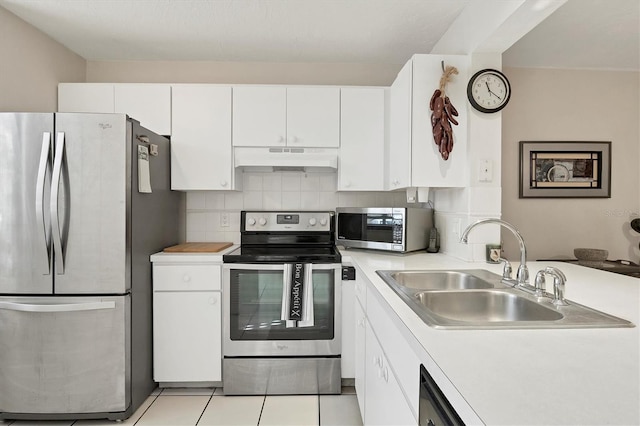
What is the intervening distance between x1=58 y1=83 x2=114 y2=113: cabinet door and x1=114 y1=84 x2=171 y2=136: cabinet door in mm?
104

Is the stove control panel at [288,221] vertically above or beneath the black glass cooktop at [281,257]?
above

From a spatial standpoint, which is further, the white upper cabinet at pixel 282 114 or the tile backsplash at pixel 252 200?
the tile backsplash at pixel 252 200

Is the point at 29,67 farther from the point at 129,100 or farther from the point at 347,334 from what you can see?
the point at 347,334

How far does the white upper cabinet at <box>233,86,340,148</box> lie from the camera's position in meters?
2.52

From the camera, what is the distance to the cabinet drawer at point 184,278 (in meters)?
2.22

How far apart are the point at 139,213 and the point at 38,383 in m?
1.04

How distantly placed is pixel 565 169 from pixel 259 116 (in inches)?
94.0

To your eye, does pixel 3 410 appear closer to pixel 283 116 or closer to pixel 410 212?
pixel 283 116

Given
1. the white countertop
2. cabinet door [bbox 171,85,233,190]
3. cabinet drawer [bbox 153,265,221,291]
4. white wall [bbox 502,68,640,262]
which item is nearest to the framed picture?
white wall [bbox 502,68,640,262]

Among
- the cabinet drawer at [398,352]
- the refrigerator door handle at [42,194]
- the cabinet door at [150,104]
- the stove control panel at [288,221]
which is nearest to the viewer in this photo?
A: the cabinet drawer at [398,352]

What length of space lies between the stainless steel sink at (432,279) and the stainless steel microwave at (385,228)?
495mm

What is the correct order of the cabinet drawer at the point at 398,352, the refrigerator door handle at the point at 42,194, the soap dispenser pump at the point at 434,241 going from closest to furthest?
the cabinet drawer at the point at 398,352
the refrigerator door handle at the point at 42,194
the soap dispenser pump at the point at 434,241

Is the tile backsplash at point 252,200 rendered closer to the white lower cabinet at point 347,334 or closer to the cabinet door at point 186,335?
the cabinet door at point 186,335

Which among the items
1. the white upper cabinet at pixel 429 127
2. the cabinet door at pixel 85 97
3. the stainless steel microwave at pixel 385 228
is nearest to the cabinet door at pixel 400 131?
the white upper cabinet at pixel 429 127
